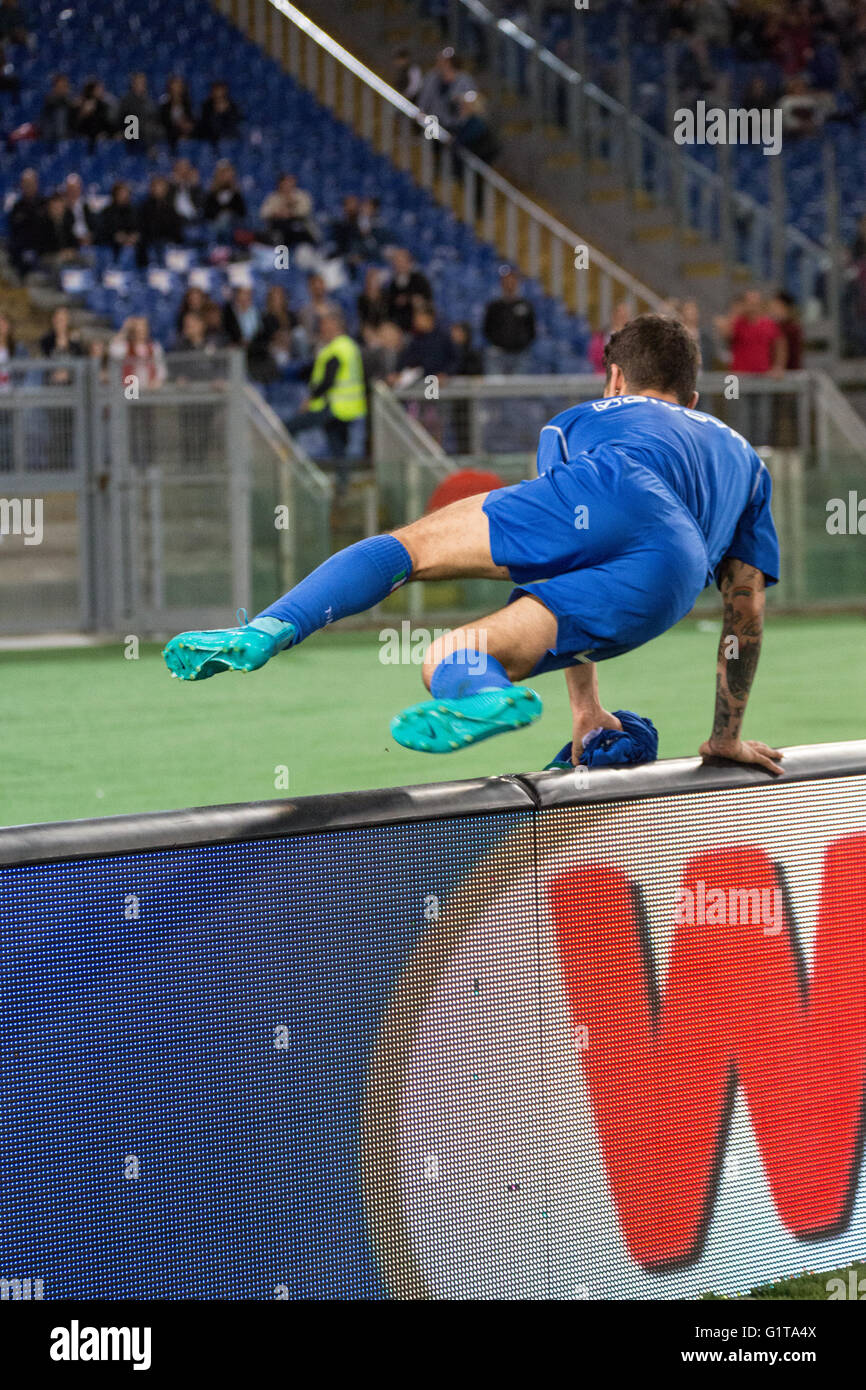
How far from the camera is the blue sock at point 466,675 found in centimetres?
365

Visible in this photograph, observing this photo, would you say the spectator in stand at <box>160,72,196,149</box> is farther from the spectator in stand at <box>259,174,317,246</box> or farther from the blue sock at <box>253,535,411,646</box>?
the blue sock at <box>253,535,411,646</box>

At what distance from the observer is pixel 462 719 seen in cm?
353

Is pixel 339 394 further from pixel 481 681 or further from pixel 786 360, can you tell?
pixel 481 681

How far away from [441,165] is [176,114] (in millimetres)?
3989

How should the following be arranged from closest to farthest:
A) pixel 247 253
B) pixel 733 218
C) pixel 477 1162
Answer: pixel 477 1162 < pixel 247 253 < pixel 733 218

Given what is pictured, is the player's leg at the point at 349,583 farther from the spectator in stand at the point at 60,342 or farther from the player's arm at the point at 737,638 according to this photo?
the spectator in stand at the point at 60,342

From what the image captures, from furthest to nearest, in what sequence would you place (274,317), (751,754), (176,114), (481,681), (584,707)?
(176,114) < (274,317) < (584,707) < (481,681) < (751,754)

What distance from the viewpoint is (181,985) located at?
8.07 ft

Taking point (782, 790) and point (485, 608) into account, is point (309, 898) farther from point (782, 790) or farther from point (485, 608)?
point (485, 608)

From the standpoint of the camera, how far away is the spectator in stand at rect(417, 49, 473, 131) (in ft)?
78.5

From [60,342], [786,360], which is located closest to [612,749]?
[60,342]

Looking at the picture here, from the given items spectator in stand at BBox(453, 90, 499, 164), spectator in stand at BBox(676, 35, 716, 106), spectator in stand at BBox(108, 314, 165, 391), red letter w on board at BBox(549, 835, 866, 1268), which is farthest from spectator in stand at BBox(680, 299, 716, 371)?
red letter w on board at BBox(549, 835, 866, 1268)

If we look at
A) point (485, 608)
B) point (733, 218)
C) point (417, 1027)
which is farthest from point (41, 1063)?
point (733, 218)
